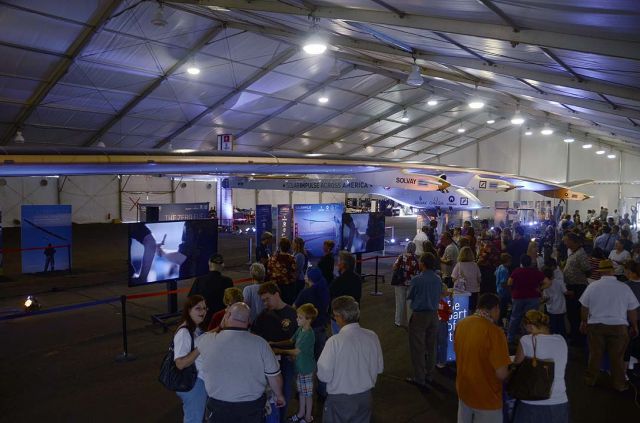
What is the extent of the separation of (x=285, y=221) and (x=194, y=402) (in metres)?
11.2

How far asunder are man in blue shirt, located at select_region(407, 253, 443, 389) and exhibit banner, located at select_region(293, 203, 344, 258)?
7599 mm

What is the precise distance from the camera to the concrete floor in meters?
5.12

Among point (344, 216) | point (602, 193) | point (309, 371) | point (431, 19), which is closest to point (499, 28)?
point (431, 19)

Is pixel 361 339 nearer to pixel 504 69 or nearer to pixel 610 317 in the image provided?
pixel 610 317

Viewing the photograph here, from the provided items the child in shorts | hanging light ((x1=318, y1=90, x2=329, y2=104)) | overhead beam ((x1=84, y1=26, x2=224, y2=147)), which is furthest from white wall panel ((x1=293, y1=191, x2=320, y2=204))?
the child in shorts

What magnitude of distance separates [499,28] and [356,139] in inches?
1083

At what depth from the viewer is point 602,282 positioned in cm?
559

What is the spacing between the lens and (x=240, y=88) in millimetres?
21078

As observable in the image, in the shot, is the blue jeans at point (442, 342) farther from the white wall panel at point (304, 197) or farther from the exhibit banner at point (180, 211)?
the white wall panel at point (304, 197)

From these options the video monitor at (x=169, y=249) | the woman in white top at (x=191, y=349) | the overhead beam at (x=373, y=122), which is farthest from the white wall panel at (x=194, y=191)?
the woman in white top at (x=191, y=349)

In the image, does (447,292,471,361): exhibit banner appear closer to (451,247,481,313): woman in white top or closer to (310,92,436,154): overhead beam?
(451,247,481,313): woman in white top

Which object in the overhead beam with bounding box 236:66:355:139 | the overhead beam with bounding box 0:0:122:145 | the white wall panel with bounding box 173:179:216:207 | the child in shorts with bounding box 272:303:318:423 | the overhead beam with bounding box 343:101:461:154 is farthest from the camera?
the white wall panel with bounding box 173:179:216:207

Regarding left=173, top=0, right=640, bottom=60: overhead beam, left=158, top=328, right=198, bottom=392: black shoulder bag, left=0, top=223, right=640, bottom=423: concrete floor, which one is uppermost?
left=173, top=0, right=640, bottom=60: overhead beam

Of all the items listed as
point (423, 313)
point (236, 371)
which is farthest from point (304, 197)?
point (236, 371)
